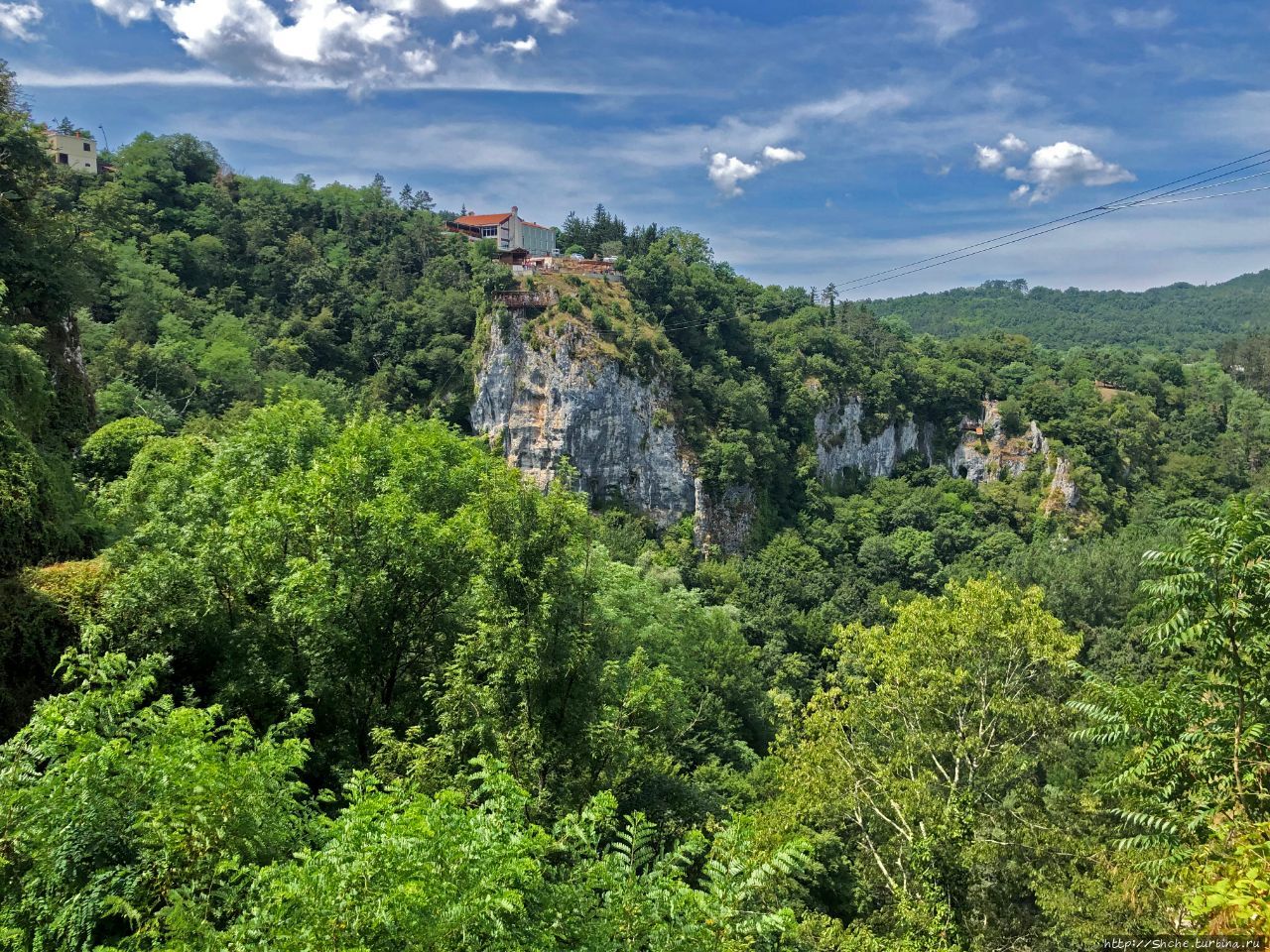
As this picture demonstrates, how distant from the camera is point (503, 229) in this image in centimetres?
8294

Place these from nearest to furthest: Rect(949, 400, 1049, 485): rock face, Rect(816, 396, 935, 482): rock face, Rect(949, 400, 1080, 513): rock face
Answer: Rect(949, 400, 1080, 513): rock face, Rect(816, 396, 935, 482): rock face, Rect(949, 400, 1049, 485): rock face

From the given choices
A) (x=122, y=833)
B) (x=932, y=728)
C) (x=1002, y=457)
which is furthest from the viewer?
(x=1002, y=457)

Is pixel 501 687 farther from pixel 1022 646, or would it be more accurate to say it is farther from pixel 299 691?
pixel 1022 646

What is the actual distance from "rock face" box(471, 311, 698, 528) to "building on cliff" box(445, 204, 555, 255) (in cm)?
2651

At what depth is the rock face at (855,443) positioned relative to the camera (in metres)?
74.4

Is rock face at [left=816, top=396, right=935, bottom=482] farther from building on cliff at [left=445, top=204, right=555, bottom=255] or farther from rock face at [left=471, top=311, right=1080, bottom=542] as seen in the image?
building on cliff at [left=445, top=204, right=555, bottom=255]

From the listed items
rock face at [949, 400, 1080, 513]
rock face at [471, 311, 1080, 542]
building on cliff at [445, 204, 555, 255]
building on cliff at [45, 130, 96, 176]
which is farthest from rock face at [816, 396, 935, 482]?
building on cliff at [45, 130, 96, 176]

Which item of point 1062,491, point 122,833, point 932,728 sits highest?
point 122,833

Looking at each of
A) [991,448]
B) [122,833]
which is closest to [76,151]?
[122,833]

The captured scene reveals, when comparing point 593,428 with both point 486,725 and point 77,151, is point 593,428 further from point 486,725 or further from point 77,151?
point 486,725

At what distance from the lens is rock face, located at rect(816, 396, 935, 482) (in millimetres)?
74375

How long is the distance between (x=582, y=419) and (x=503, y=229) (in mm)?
34251

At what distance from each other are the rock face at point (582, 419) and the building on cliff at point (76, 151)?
37889mm

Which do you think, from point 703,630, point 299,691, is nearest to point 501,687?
point 299,691
